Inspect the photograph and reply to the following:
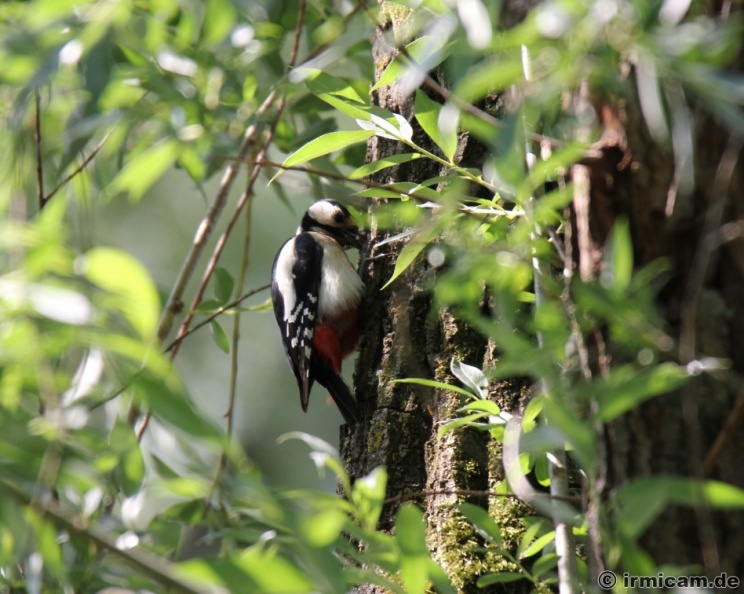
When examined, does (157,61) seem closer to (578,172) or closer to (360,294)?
(578,172)

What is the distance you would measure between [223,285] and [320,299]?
965mm

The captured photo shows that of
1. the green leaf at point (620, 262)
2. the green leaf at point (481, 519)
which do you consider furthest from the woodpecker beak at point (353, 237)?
the green leaf at point (620, 262)

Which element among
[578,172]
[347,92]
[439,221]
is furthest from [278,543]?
[347,92]

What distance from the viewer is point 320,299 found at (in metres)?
3.12

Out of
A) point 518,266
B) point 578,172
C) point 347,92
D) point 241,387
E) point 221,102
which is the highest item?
point 241,387

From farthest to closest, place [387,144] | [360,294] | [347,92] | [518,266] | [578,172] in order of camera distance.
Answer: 1. [360,294]
2. [387,144]
3. [347,92]
4. [578,172]
5. [518,266]

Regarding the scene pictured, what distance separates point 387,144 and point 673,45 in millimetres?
1462

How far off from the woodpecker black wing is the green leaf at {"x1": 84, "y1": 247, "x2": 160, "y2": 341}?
223 cm

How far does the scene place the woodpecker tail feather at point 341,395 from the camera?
87.9 inches

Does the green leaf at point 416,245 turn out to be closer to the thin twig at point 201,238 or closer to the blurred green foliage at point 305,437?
the blurred green foliage at point 305,437

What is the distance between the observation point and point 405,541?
945mm

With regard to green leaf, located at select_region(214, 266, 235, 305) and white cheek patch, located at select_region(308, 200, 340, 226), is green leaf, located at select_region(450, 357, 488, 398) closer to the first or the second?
green leaf, located at select_region(214, 266, 235, 305)

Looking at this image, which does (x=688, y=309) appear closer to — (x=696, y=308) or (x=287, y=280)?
(x=696, y=308)

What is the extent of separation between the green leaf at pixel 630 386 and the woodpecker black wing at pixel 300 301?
2.30 meters
